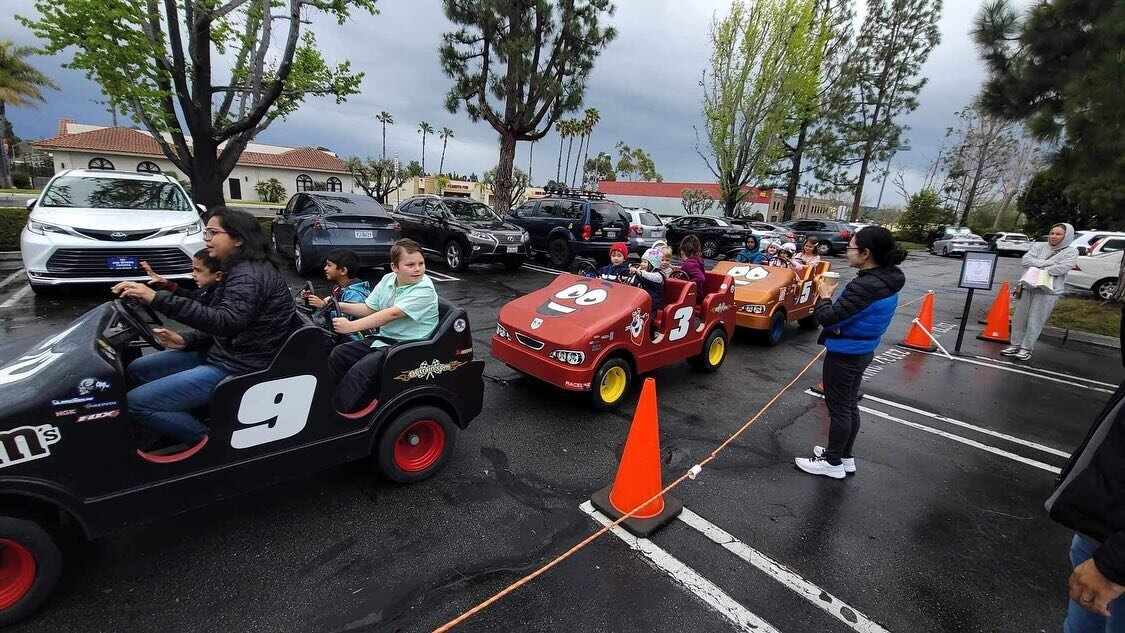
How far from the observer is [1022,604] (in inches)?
99.1

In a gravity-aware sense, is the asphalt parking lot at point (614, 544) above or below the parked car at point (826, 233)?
below

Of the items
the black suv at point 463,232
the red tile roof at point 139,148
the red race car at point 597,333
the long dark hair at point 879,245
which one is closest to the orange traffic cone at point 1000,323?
the red race car at point 597,333

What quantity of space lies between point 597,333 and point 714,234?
1474 cm

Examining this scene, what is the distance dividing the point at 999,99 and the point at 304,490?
505 inches

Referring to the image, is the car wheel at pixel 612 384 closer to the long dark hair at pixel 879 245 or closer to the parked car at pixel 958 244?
the long dark hair at pixel 879 245

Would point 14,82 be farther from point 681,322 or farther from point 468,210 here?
point 681,322

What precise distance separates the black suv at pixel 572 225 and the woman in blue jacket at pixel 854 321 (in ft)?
28.8

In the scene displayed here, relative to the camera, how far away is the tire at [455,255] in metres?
11.3

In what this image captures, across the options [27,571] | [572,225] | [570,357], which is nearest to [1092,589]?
[570,357]

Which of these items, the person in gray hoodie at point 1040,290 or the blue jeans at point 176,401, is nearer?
the blue jeans at point 176,401

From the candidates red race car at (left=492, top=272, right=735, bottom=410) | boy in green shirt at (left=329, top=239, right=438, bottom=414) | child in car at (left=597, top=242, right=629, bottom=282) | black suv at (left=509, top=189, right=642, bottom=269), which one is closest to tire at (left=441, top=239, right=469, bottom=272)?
black suv at (left=509, top=189, right=642, bottom=269)

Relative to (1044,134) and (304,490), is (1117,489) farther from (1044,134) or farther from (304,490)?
(1044,134)

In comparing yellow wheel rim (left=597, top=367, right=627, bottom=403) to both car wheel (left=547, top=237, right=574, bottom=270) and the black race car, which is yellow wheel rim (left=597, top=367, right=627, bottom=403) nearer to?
the black race car

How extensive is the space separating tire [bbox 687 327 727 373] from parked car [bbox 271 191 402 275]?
6315 millimetres
